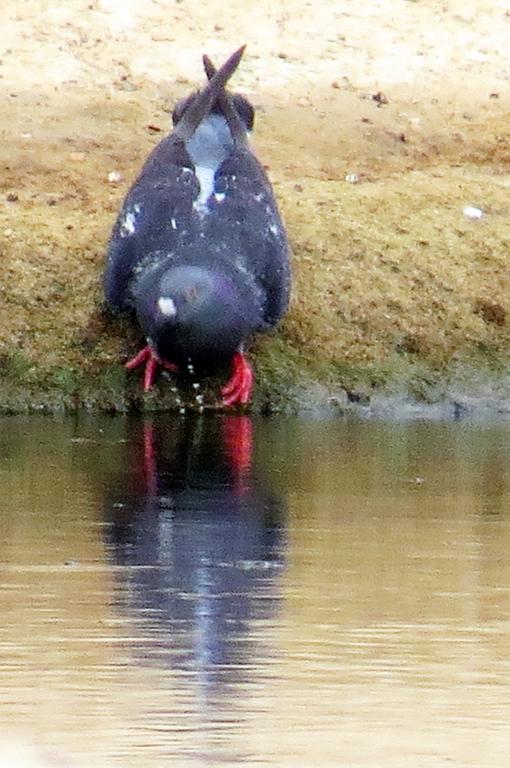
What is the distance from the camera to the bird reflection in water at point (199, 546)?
7.99 m

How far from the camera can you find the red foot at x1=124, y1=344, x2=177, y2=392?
43.1 ft

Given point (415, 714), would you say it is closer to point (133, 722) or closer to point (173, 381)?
point (133, 722)

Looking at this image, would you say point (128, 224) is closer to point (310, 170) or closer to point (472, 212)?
point (310, 170)

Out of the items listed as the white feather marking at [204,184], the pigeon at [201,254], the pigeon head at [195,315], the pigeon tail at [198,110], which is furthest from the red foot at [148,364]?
the pigeon tail at [198,110]

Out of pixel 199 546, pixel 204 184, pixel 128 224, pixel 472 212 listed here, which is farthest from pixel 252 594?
pixel 472 212

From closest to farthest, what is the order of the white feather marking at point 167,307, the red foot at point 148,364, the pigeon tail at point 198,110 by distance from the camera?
the white feather marking at point 167,307
the red foot at point 148,364
the pigeon tail at point 198,110

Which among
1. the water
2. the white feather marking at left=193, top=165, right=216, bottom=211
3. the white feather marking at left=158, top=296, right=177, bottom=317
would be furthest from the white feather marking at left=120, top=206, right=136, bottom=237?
the water

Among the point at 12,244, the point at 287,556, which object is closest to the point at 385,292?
the point at 12,244

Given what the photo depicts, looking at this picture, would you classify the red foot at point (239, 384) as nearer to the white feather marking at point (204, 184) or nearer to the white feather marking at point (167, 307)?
the white feather marking at point (167, 307)

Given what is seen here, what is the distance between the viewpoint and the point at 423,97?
53.5ft

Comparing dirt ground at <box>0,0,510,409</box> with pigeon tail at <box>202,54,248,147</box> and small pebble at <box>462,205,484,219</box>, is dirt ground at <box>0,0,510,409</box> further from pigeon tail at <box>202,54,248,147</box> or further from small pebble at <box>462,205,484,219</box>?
pigeon tail at <box>202,54,248,147</box>

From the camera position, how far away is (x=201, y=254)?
42.8 ft

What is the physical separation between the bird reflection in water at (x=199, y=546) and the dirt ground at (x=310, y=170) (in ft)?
2.71

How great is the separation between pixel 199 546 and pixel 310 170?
5663mm
